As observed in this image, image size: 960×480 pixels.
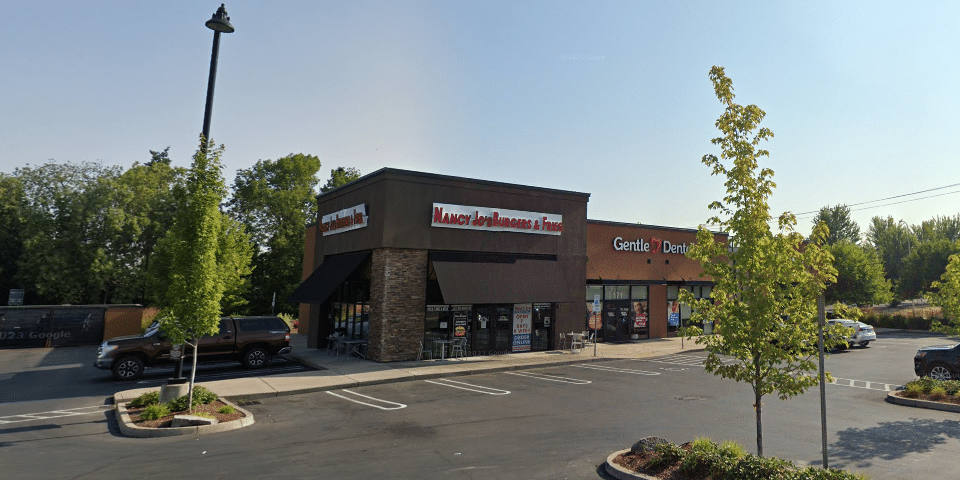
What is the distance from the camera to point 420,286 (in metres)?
21.0

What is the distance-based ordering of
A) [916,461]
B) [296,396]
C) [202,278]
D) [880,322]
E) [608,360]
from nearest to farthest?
[916,461], [202,278], [296,396], [608,360], [880,322]

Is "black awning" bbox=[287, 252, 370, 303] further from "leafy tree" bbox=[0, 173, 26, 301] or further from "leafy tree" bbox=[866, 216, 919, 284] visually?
"leafy tree" bbox=[866, 216, 919, 284]

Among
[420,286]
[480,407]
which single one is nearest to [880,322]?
[420,286]

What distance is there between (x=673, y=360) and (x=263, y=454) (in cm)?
1793

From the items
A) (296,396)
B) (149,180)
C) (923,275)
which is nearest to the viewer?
(296,396)

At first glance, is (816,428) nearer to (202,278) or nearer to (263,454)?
(263,454)

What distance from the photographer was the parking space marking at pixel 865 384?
16.0 m

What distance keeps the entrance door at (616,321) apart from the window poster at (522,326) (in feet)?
21.2

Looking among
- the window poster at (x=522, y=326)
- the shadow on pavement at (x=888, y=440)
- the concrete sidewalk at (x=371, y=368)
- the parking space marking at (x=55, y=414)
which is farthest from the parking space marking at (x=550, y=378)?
the parking space marking at (x=55, y=414)

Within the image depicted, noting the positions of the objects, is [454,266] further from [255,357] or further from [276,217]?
[276,217]

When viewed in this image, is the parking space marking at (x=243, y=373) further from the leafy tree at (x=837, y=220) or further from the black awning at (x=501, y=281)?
the leafy tree at (x=837, y=220)

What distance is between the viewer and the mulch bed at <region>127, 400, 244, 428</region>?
1105 centimetres

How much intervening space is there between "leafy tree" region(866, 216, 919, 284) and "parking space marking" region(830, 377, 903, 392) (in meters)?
81.7

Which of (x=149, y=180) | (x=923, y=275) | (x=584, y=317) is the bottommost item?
(x=584, y=317)
